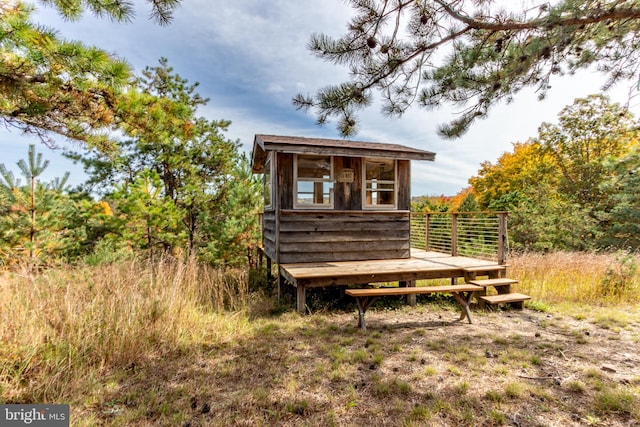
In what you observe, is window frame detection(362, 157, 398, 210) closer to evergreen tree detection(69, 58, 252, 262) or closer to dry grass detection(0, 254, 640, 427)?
dry grass detection(0, 254, 640, 427)

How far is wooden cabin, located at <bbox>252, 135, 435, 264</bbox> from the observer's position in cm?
646

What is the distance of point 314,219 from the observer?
21.9 ft

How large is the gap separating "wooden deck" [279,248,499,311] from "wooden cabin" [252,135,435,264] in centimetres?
45

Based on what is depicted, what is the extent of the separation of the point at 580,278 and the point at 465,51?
20.9 feet

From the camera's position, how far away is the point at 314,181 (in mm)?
6809

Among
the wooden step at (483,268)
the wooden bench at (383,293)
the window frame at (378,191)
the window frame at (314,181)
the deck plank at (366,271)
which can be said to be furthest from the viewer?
the window frame at (378,191)

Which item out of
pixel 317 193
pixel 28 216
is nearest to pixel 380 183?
pixel 317 193

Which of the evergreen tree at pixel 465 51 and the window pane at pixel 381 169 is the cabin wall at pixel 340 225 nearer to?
the window pane at pixel 381 169

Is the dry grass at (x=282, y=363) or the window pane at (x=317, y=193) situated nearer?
the dry grass at (x=282, y=363)

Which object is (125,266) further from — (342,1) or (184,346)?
(342,1)

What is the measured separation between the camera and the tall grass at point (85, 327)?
2.70 m

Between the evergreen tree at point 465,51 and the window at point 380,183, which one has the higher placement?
the evergreen tree at point 465,51

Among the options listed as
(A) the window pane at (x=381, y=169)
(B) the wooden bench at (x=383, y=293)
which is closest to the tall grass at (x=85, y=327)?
(B) the wooden bench at (x=383, y=293)

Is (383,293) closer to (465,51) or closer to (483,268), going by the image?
(483,268)
